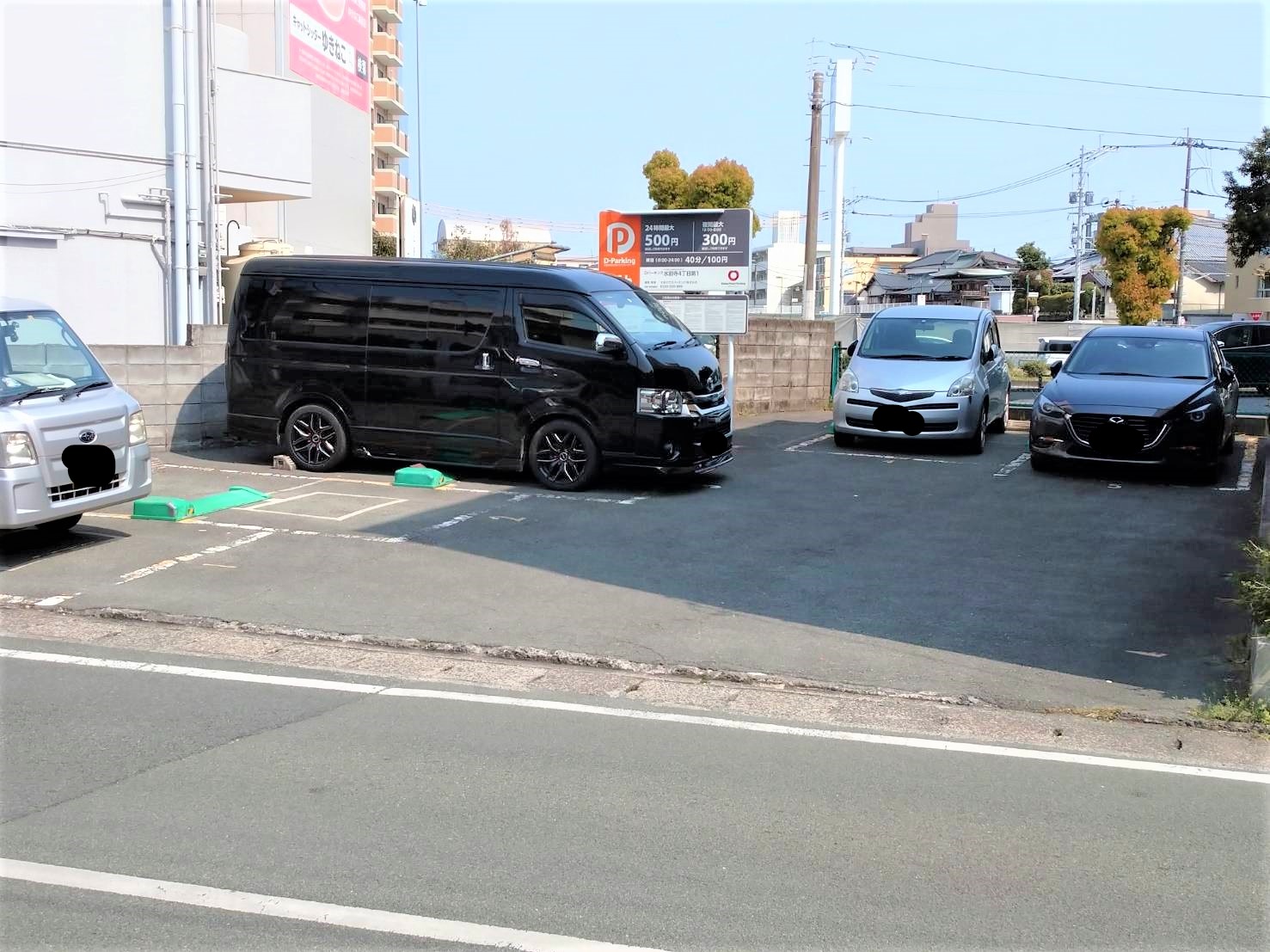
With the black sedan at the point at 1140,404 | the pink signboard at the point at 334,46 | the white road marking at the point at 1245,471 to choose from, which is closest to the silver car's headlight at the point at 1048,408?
the black sedan at the point at 1140,404

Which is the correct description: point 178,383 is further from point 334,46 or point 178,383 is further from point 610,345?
point 334,46

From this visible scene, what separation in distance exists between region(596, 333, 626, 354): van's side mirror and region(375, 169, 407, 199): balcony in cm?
4735

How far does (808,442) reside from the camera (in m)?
16.8

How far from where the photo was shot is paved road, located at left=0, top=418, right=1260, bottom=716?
23.5 feet

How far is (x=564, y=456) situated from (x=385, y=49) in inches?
1990

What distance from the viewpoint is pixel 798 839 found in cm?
450

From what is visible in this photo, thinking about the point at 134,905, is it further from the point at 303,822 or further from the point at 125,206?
the point at 125,206

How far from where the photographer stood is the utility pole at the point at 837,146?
33844 mm

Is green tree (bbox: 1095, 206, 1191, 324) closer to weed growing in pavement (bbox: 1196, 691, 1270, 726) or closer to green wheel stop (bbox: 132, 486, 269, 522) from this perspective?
green wheel stop (bbox: 132, 486, 269, 522)

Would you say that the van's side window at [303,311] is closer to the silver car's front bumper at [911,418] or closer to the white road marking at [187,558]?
the white road marking at [187,558]

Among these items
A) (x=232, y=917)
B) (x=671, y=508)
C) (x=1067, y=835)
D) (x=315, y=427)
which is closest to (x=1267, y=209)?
(x=671, y=508)

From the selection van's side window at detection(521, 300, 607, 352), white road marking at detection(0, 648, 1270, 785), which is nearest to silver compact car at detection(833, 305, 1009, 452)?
van's side window at detection(521, 300, 607, 352)

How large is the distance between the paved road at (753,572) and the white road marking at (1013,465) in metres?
0.66

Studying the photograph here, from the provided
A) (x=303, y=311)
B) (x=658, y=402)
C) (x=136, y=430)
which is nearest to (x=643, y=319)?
(x=658, y=402)
